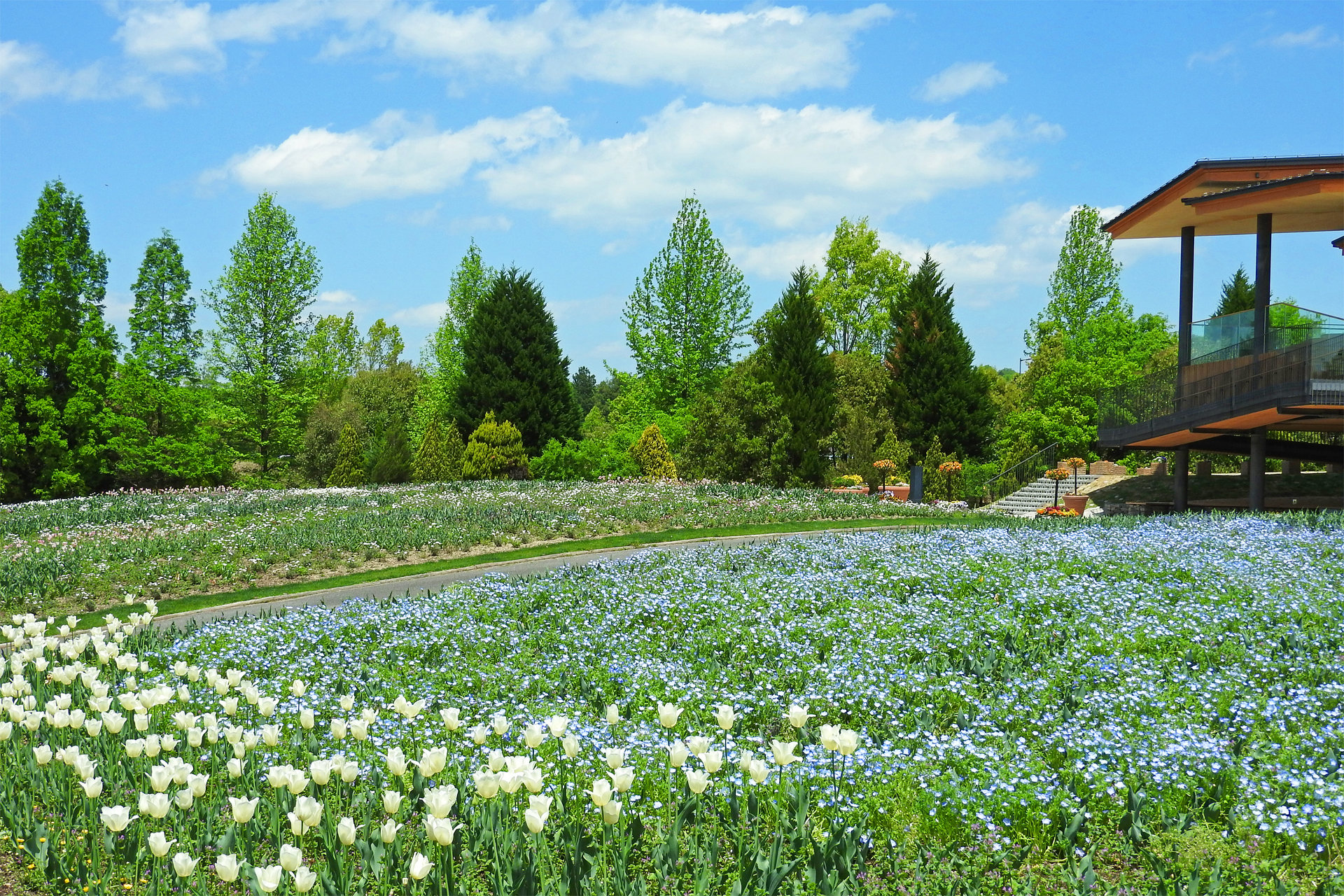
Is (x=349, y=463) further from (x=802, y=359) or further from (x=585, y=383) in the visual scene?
(x=585, y=383)

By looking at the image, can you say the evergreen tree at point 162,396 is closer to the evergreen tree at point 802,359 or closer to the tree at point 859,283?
the evergreen tree at point 802,359

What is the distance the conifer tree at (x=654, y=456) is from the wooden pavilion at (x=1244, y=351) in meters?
14.0

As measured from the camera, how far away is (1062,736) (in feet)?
19.1

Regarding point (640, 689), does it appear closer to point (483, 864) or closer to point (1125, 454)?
point (483, 864)

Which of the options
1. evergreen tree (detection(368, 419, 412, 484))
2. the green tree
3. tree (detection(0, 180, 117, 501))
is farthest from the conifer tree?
tree (detection(0, 180, 117, 501))

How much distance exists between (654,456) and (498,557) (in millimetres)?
15477

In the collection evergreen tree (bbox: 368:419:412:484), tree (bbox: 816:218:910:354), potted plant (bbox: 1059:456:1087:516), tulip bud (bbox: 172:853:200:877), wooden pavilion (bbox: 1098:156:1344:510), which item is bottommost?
tulip bud (bbox: 172:853:200:877)

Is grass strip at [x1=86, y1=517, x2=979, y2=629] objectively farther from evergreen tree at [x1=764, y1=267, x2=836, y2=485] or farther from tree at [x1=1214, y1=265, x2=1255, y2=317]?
tree at [x1=1214, y1=265, x2=1255, y2=317]

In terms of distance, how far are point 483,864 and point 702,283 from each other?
3699 cm

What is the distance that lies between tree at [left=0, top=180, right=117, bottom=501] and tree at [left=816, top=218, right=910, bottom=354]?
35.6 meters

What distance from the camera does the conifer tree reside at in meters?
32.3

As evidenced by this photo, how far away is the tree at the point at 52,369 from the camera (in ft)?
109

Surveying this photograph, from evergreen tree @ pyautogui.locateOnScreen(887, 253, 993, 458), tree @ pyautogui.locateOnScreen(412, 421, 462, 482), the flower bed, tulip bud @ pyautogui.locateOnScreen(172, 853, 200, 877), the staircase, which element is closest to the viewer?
tulip bud @ pyautogui.locateOnScreen(172, 853, 200, 877)

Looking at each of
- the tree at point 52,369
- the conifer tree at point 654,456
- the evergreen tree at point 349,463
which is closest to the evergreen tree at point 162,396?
the tree at point 52,369
